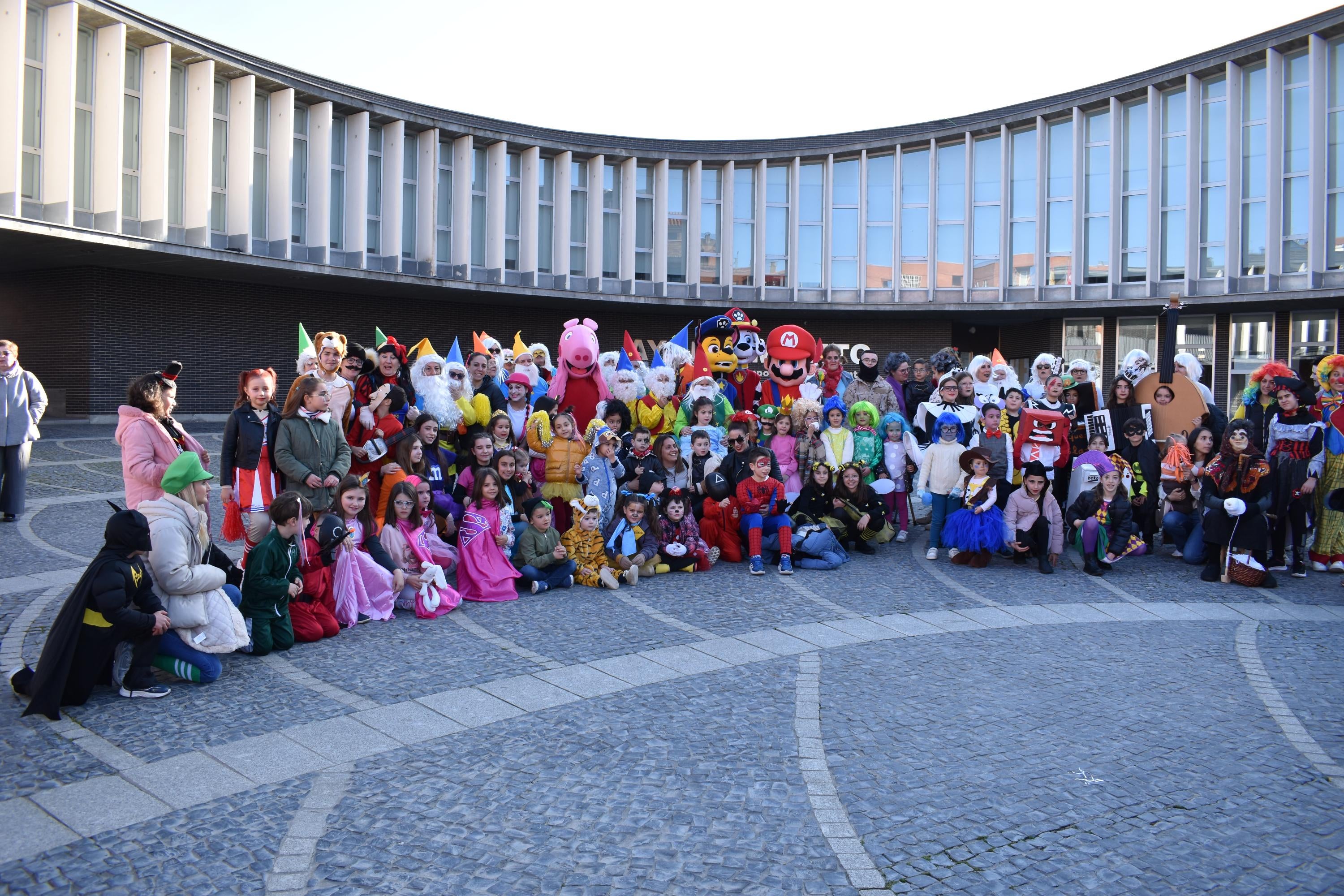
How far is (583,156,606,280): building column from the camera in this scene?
3081 cm

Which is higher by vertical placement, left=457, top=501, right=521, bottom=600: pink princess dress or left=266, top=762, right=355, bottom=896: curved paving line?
left=457, top=501, right=521, bottom=600: pink princess dress

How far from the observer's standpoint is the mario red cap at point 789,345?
11844mm

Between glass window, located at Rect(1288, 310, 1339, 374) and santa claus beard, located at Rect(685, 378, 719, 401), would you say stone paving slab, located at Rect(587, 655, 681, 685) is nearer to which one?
santa claus beard, located at Rect(685, 378, 719, 401)

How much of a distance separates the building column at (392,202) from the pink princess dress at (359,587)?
2126 centimetres

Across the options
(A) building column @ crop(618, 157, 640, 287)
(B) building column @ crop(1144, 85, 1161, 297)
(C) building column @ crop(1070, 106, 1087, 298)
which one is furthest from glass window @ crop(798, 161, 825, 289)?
(B) building column @ crop(1144, 85, 1161, 297)

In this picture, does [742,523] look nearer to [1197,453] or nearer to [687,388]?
[687,388]

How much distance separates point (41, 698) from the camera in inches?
204

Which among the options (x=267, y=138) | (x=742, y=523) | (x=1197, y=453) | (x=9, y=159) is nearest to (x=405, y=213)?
(x=267, y=138)

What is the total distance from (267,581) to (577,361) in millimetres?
5141

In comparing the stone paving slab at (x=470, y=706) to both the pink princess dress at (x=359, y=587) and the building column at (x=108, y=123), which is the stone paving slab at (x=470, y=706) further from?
the building column at (x=108, y=123)

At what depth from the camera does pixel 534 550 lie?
8641 mm

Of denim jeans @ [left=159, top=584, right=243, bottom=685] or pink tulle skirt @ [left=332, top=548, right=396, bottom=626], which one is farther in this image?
pink tulle skirt @ [left=332, top=548, right=396, bottom=626]

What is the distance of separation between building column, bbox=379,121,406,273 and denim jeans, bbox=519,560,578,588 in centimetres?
2056

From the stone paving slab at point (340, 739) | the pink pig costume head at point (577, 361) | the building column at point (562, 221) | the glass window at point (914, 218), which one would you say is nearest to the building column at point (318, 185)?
the building column at point (562, 221)
